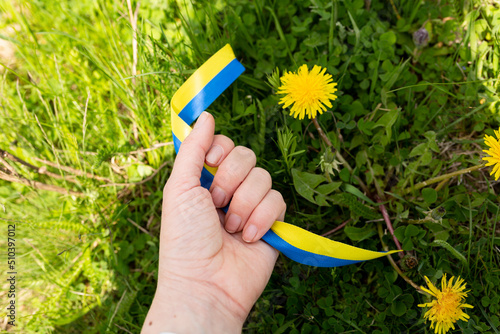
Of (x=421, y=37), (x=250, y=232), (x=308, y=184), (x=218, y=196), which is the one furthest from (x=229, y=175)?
(x=421, y=37)

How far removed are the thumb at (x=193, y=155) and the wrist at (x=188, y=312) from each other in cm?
39

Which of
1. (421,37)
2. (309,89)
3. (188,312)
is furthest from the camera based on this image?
(421,37)

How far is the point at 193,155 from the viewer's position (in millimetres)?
1446

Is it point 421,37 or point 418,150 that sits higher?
point 421,37

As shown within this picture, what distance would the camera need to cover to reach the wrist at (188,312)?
1.29 m

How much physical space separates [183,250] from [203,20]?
145 cm

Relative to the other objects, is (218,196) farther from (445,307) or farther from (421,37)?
(421,37)

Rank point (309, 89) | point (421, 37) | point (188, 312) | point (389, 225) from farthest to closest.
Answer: point (421, 37), point (389, 225), point (309, 89), point (188, 312)

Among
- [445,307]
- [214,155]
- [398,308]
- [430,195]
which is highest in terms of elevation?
[214,155]

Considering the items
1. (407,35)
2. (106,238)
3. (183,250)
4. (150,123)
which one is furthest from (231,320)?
(407,35)

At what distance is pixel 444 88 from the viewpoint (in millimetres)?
1914

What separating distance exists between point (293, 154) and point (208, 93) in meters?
0.50

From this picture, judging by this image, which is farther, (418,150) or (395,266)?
(418,150)

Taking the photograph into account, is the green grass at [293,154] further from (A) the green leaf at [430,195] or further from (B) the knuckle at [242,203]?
(B) the knuckle at [242,203]
